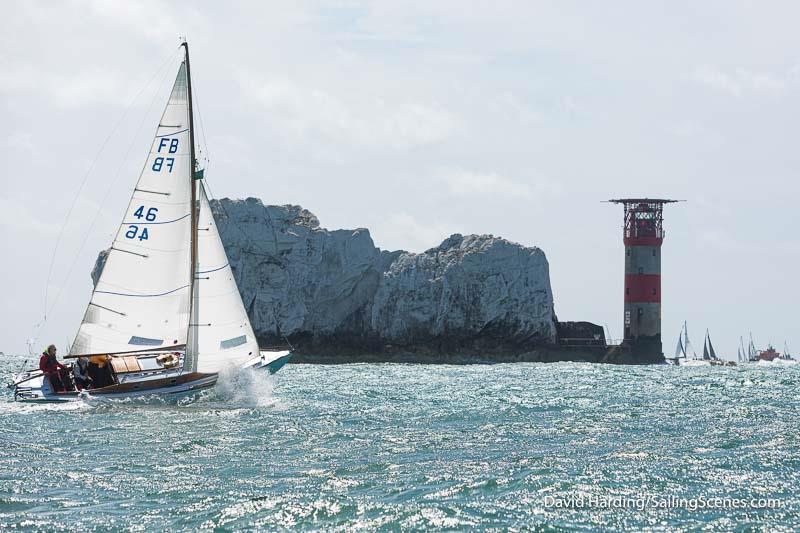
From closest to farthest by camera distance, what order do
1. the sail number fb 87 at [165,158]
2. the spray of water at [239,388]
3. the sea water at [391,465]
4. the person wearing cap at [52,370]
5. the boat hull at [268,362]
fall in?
the sea water at [391,465] → the person wearing cap at [52,370] → the spray of water at [239,388] → the sail number fb 87 at [165,158] → the boat hull at [268,362]

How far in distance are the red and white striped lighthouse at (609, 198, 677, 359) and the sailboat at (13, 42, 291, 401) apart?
2416 inches

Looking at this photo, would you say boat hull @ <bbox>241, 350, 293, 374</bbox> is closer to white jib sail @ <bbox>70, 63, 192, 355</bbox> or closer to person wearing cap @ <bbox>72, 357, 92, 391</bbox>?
white jib sail @ <bbox>70, 63, 192, 355</bbox>

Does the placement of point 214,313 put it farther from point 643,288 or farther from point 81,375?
point 643,288

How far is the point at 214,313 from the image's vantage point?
34844 mm

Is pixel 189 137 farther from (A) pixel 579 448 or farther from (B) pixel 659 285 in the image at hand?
(B) pixel 659 285

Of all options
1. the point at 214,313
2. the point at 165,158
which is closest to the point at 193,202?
the point at 165,158

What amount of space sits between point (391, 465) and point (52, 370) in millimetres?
17268

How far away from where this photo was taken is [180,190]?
35125mm

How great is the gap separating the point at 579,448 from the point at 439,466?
4098mm

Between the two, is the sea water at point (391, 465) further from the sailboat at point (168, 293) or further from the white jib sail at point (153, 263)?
the white jib sail at point (153, 263)

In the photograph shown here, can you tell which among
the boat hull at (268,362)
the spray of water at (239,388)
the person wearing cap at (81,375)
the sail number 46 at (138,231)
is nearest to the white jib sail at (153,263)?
the sail number 46 at (138,231)

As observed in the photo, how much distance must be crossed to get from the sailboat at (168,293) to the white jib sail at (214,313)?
3 cm

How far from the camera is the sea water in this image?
1577 centimetres

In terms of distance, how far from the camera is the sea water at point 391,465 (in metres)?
15.8
